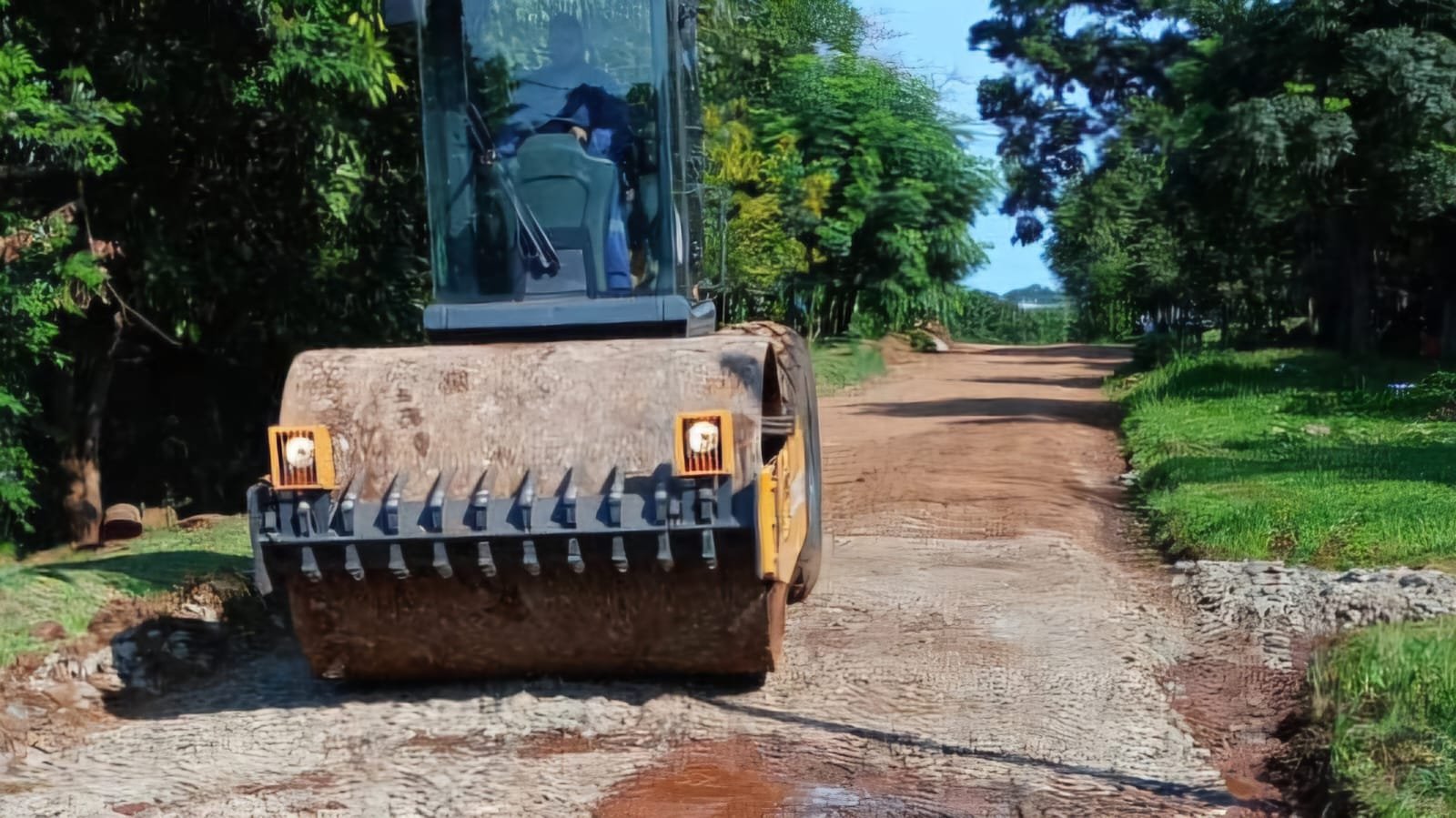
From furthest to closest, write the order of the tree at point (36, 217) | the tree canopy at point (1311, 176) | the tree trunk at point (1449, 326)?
the tree trunk at point (1449, 326), the tree canopy at point (1311, 176), the tree at point (36, 217)

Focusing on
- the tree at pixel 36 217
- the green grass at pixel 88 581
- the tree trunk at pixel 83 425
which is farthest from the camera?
the tree trunk at pixel 83 425

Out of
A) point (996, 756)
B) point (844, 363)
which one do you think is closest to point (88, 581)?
point (996, 756)

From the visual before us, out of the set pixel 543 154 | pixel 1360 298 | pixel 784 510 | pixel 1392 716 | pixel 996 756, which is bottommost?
pixel 996 756

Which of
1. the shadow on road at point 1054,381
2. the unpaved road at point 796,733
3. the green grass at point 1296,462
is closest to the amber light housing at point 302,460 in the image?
the unpaved road at point 796,733

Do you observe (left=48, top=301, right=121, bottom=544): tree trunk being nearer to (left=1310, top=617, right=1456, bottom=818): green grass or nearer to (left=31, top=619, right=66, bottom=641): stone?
(left=31, top=619, right=66, bottom=641): stone

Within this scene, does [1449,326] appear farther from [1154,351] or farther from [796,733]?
[796,733]

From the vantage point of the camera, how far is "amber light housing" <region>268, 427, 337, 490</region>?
5.84 m

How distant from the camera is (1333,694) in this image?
5.80m

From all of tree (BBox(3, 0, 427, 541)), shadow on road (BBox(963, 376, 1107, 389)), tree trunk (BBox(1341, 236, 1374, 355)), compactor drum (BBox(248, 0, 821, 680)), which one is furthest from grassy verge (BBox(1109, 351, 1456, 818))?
tree (BBox(3, 0, 427, 541))

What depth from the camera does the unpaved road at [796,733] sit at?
516 centimetres

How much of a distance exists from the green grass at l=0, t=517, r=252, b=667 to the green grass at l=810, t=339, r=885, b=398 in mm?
15874

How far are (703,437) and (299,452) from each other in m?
1.46

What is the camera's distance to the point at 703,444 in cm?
574

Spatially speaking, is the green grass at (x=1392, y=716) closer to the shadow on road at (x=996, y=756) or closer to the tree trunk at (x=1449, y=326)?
the shadow on road at (x=996, y=756)
